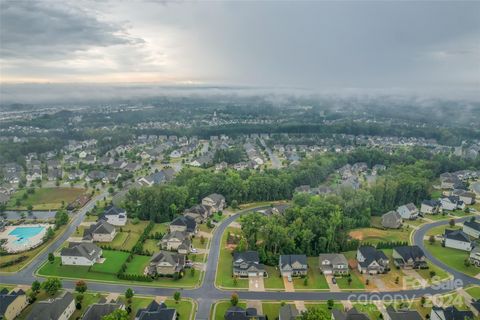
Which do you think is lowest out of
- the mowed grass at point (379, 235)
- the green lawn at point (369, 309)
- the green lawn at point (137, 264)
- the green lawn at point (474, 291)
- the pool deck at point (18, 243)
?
the mowed grass at point (379, 235)

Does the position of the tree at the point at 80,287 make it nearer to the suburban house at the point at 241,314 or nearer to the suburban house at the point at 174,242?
the suburban house at the point at 174,242

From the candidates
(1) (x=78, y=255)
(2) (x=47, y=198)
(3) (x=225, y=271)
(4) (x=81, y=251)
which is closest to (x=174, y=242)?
(3) (x=225, y=271)

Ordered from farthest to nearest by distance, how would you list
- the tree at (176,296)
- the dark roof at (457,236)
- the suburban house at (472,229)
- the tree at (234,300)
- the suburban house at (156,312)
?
the suburban house at (472,229) < the dark roof at (457,236) < the tree at (176,296) < the tree at (234,300) < the suburban house at (156,312)

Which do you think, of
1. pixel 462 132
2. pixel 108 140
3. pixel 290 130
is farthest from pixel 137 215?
pixel 462 132

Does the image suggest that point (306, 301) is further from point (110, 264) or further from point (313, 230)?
point (110, 264)

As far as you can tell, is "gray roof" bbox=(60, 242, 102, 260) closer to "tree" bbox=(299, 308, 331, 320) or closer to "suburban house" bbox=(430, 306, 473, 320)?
"tree" bbox=(299, 308, 331, 320)

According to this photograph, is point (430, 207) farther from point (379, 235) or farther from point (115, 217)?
point (115, 217)

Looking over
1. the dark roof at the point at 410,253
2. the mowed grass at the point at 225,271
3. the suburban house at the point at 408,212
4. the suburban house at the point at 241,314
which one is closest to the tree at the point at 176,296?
the mowed grass at the point at 225,271
